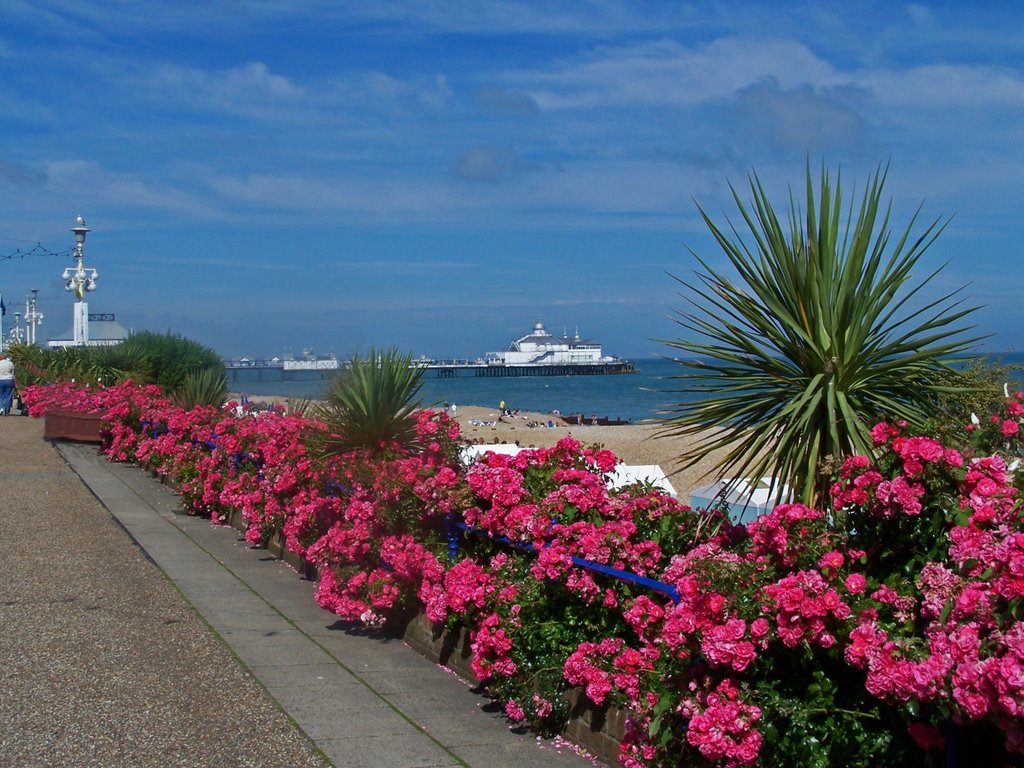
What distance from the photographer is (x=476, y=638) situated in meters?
A: 5.39

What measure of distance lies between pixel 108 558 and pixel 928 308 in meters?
6.30

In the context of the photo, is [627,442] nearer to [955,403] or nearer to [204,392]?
[204,392]

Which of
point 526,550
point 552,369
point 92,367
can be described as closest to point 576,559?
point 526,550

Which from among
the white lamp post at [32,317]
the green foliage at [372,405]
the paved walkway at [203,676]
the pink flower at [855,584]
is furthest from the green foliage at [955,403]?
the white lamp post at [32,317]

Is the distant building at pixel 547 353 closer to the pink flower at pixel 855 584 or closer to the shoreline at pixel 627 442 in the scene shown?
the shoreline at pixel 627 442

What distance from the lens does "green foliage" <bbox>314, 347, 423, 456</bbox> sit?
7.72 meters

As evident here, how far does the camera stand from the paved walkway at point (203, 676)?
15.2ft

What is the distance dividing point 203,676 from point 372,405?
2559 millimetres

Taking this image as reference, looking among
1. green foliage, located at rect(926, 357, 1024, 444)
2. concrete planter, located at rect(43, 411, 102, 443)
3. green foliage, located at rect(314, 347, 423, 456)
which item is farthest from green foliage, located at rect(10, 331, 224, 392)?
green foliage, located at rect(926, 357, 1024, 444)

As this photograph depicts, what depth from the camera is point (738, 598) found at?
149 inches

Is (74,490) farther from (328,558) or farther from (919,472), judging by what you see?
(919,472)

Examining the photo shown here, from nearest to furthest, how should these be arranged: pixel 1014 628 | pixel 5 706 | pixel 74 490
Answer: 1. pixel 1014 628
2. pixel 5 706
3. pixel 74 490

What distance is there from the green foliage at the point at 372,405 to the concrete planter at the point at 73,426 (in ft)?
39.7

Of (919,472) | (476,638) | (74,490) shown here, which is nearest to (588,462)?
(476,638)
